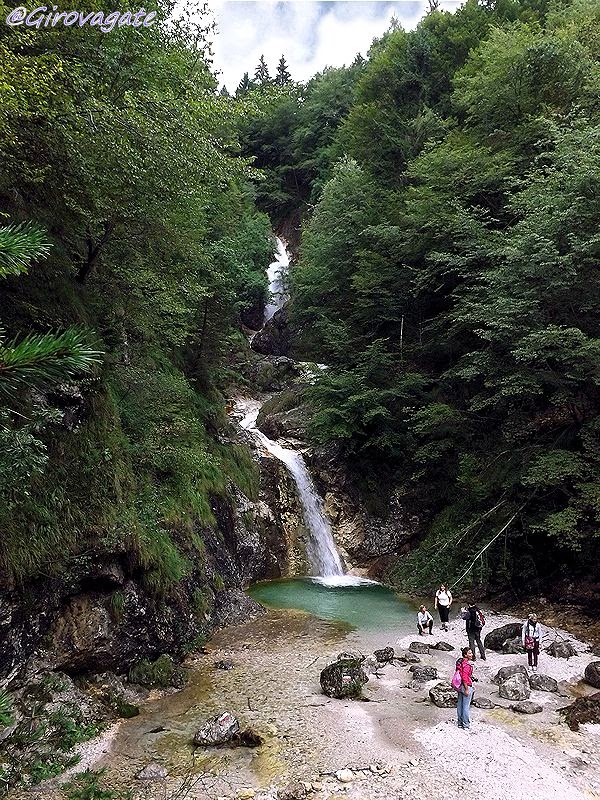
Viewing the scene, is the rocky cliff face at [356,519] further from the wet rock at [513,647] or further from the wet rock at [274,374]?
the wet rock at [513,647]

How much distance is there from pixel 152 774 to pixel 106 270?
34.1 ft

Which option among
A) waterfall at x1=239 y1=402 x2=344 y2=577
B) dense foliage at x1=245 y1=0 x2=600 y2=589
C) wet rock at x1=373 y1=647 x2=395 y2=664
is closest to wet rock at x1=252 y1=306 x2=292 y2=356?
dense foliage at x1=245 y1=0 x2=600 y2=589

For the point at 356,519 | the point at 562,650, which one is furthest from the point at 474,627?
the point at 356,519

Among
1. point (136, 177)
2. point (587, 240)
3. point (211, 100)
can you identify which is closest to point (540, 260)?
point (587, 240)

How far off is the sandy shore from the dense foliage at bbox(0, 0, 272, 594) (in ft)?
8.72

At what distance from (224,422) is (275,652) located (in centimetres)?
1061

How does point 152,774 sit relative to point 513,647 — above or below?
above

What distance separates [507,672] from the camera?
984 centimetres

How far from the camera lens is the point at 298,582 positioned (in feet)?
62.6

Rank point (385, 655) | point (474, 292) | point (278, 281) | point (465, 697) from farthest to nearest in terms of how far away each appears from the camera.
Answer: point (278, 281) < point (474, 292) < point (385, 655) < point (465, 697)

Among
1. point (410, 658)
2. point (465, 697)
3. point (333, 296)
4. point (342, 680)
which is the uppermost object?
point (333, 296)

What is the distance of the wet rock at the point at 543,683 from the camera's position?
30.6 ft

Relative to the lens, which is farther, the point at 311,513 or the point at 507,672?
the point at 311,513

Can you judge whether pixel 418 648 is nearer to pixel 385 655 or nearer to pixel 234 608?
pixel 385 655
